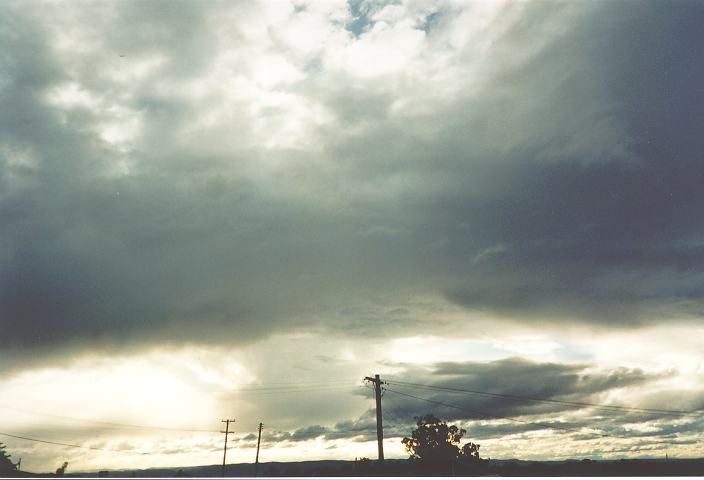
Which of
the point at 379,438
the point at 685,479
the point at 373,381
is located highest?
the point at 373,381

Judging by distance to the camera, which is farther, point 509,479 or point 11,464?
point 11,464

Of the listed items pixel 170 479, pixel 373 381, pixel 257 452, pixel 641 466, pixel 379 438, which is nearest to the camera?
pixel 170 479

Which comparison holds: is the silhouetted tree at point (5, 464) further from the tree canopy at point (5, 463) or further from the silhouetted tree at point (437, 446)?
the silhouetted tree at point (437, 446)

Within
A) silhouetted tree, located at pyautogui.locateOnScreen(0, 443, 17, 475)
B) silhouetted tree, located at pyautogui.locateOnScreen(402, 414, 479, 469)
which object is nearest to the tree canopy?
silhouetted tree, located at pyautogui.locateOnScreen(0, 443, 17, 475)

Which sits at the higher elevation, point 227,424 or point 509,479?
point 227,424

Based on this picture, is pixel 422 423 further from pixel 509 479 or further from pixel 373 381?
pixel 509 479

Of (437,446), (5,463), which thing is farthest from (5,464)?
(437,446)

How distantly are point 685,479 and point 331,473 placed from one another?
2146 inches

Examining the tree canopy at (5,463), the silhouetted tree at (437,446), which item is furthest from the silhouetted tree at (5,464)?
the silhouetted tree at (437,446)

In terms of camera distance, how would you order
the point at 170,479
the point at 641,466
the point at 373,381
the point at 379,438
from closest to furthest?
the point at 170,479 < the point at 379,438 < the point at 373,381 < the point at 641,466

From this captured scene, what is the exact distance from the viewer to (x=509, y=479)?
1209 centimetres

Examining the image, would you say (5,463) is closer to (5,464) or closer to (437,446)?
(5,464)

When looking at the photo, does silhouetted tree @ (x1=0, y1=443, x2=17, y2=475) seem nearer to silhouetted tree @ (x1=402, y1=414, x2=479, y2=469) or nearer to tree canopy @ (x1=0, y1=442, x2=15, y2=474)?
tree canopy @ (x1=0, y1=442, x2=15, y2=474)

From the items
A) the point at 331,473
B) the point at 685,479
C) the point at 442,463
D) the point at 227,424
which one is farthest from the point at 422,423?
the point at 685,479
